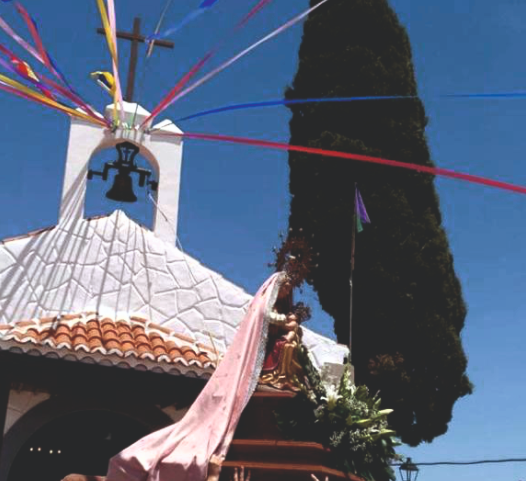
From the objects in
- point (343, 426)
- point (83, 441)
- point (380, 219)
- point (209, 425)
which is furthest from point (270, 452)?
point (380, 219)

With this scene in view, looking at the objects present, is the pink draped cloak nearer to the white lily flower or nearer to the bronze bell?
the white lily flower

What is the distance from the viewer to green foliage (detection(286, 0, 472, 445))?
18.2 metres

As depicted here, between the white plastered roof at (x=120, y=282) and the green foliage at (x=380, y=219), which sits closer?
the white plastered roof at (x=120, y=282)

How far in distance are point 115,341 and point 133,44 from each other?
17.1ft

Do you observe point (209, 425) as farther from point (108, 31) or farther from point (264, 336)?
point (108, 31)

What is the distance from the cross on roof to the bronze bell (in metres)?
1.49

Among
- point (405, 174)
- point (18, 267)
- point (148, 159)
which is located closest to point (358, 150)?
point (405, 174)

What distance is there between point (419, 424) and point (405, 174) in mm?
5260

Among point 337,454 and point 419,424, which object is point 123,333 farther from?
point 419,424

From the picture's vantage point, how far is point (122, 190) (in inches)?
512

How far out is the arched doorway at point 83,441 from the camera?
11.3m

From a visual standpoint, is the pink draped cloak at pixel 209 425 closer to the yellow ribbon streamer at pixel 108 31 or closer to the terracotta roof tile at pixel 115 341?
the terracotta roof tile at pixel 115 341

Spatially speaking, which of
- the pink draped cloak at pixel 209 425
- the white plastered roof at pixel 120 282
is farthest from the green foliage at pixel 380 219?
the pink draped cloak at pixel 209 425

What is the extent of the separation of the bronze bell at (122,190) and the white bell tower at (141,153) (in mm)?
411
